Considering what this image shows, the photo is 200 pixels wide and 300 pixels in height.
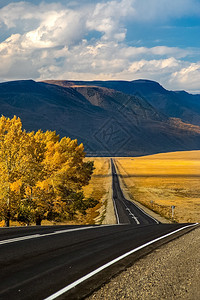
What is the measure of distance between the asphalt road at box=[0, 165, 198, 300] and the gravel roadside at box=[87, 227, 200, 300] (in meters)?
0.35

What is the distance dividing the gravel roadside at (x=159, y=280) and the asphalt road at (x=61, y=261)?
1.16 ft

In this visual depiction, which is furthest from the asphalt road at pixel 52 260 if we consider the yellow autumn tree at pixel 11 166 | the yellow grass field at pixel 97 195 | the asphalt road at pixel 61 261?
the yellow grass field at pixel 97 195

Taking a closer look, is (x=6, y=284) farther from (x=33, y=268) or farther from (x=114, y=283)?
(x=114, y=283)

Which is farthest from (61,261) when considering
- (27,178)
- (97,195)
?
(97,195)

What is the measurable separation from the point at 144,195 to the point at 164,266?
64.1m

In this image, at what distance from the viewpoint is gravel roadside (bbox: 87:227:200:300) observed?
604 cm

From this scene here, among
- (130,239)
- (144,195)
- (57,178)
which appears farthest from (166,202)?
(130,239)

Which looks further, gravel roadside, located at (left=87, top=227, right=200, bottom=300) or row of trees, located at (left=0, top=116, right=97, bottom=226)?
row of trees, located at (left=0, top=116, right=97, bottom=226)

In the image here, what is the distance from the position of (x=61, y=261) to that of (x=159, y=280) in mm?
2743

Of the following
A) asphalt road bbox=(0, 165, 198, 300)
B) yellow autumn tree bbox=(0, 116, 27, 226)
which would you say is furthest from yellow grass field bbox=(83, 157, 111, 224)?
asphalt road bbox=(0, 165, 198, 300)

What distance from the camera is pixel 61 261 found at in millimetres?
8023

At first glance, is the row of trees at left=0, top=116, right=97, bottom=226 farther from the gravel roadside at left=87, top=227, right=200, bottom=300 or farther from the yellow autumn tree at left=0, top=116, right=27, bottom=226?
the gravel roadside at left=87, top=227, right=200, bottom=300

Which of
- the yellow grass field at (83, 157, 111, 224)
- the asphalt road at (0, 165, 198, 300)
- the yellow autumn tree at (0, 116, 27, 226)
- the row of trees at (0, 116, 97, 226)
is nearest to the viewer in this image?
the asphalt road at (0, 165, 198, 300)

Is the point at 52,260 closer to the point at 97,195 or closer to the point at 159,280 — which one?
the point at 159,280
